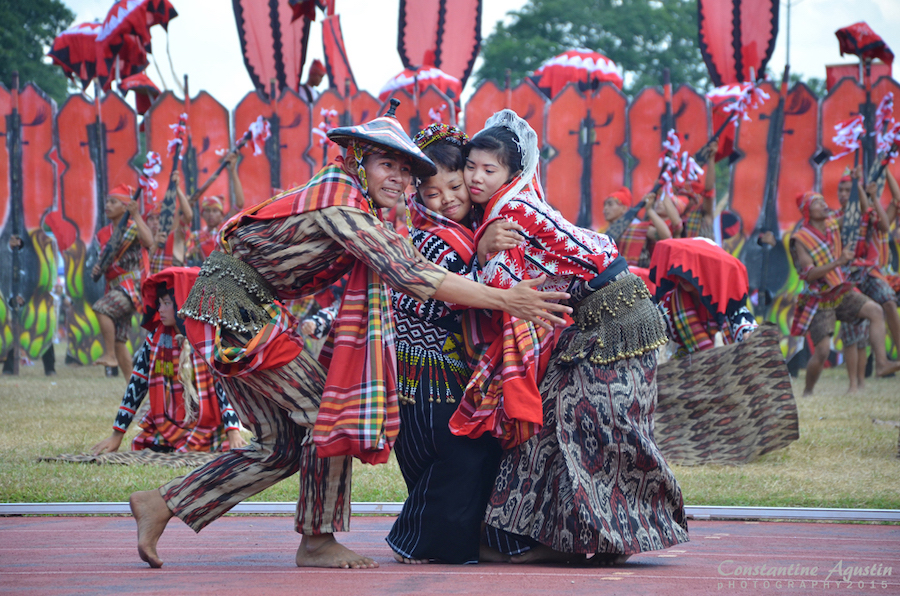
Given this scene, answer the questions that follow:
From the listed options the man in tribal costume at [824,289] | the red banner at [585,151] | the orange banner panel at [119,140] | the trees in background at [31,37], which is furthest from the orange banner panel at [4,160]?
the trees in background at [31,37]

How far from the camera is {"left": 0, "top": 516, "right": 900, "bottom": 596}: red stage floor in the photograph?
290cm

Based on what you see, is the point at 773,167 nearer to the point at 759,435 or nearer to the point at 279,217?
the point at 759,435

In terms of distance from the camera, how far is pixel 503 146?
354cm

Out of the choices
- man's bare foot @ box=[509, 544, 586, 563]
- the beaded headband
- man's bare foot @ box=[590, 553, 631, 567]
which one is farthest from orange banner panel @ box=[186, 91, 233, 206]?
man's bare foot @ box=[590, 553, 631, 567]

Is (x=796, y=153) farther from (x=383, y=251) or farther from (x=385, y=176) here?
(x=383, y=251)

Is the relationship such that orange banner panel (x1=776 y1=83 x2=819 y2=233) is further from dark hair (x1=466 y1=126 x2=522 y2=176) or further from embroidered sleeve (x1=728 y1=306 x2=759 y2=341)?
dark hair (x1=466 y1=126 x2=522 y2=176)

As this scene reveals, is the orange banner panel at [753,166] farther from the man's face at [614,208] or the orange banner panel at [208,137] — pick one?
the orange banner panel at [208,137]

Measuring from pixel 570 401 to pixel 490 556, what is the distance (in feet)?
2.23

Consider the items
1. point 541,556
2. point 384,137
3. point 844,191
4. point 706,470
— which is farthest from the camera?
point 844,191

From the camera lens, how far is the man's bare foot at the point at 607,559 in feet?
11.1

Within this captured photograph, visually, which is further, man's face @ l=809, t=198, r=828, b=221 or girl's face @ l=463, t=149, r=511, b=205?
man's face @ l=809, t=198, r=828, b=221

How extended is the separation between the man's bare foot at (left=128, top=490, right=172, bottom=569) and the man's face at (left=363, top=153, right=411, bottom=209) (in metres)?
1.33

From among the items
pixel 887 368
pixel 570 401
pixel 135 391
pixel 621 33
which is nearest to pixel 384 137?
pixel 570 401

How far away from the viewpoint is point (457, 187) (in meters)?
3.58
